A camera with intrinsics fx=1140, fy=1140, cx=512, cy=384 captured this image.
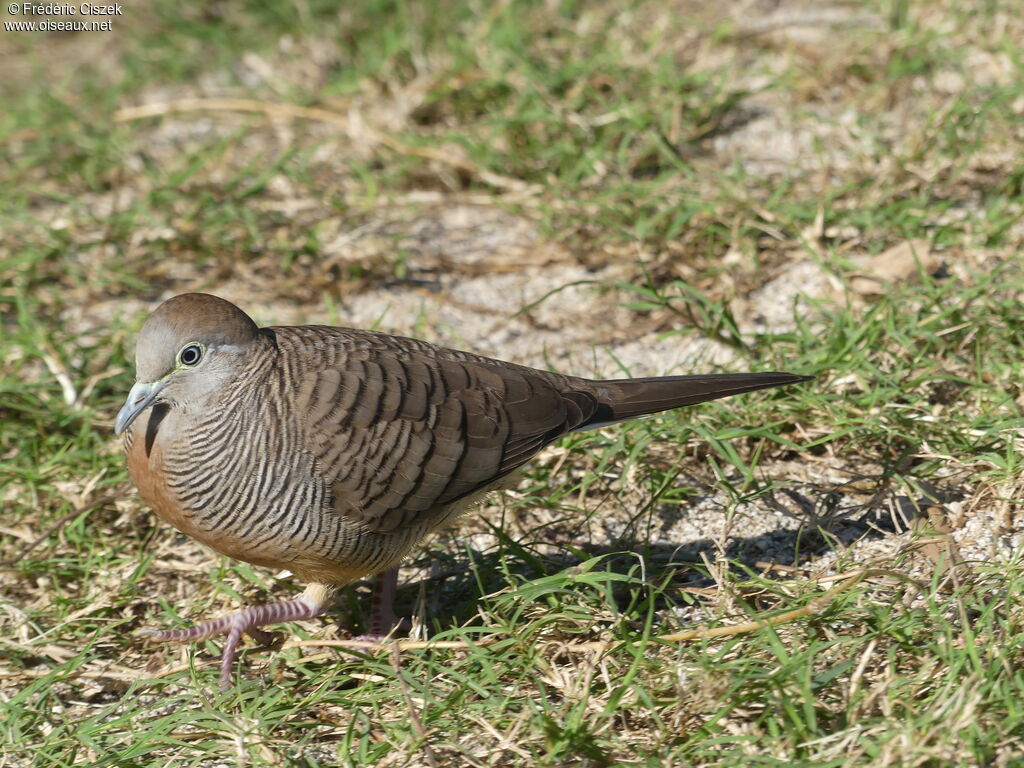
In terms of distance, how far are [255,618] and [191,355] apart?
0.79m

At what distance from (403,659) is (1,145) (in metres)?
4.25

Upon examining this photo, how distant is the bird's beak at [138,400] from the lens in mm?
3170

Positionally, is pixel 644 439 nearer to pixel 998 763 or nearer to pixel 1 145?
pixel 998 763

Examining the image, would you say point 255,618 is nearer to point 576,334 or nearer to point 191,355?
point 191,355

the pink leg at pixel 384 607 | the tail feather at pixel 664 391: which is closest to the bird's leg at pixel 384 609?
the pink leg at pixel 384 607

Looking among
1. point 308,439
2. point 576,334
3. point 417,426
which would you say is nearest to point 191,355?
point 308,439

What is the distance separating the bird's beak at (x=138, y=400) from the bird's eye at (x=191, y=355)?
7cm

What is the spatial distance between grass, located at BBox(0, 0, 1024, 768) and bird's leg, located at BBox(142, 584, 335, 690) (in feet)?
0.27

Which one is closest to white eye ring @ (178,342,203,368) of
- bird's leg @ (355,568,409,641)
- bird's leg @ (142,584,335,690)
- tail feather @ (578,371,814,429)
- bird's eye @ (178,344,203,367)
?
bird's eye @ (178,344,203,367)

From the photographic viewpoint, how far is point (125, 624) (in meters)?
3.61

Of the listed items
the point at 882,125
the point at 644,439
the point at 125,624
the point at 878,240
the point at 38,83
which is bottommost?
the point at 125,624

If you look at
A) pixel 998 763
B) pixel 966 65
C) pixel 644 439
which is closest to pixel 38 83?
pixel 644 439

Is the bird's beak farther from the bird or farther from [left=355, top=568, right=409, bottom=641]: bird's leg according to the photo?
[left=355, top=568, right=409, bottom=641]: bird's leg

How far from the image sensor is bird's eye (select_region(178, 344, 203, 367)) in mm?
3201
